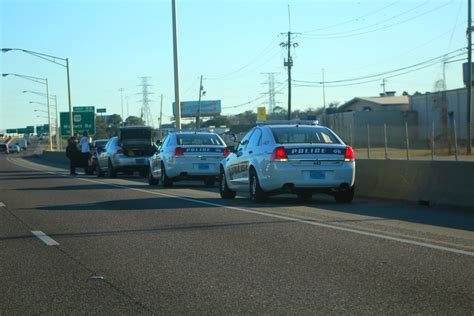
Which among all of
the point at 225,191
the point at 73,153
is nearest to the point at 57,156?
the point at 73,153

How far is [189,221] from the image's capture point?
12617 millimetres

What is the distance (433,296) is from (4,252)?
5.67m

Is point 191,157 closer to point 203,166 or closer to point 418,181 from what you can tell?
point 203,166

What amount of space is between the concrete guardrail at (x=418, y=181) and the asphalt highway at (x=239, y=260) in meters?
0.59

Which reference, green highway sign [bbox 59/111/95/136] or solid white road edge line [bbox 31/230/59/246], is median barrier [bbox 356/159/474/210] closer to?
solid white road edge line [bbox 31/230/59/246]

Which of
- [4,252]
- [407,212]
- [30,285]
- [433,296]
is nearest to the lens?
[433,296]

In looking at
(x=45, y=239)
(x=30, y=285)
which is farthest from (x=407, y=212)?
(x=30, y=285)

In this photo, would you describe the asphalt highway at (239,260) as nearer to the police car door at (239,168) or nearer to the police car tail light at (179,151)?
the police car door at (239,168)

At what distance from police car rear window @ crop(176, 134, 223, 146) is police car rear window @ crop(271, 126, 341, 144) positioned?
22.0ft

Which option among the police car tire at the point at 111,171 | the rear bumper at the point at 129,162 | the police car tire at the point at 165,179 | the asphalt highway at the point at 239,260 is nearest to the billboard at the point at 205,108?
the police car tire at the point at 111,171

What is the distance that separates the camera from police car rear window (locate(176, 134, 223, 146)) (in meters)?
22.0

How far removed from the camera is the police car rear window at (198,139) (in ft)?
72.3

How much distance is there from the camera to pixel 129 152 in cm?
2962

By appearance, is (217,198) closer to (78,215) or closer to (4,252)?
(78,215)
